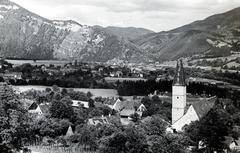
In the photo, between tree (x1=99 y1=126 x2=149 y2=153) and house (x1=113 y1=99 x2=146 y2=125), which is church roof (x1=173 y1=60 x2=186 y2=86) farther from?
tree (x1=99 y1=126 x2=149 y2=153)

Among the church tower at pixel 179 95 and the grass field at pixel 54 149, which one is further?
the church tower at pixel 179 95

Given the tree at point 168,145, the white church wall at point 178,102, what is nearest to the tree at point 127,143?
the tree at point 168,145

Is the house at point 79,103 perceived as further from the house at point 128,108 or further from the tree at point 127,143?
the tree at point 127,143

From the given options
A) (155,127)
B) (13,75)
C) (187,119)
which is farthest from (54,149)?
(13,75)

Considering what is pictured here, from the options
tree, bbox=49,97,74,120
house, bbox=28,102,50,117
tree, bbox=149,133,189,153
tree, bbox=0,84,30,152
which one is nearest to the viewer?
tree, bbox=0,84,30,152

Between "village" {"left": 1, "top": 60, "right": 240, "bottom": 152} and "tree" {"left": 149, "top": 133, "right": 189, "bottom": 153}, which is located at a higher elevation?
"tree" {"left": 149, "top": 133, "right": 189, "bottom": 153}

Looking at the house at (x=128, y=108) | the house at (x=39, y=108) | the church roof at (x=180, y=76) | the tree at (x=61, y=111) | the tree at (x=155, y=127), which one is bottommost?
the house at (x=128, y=108)

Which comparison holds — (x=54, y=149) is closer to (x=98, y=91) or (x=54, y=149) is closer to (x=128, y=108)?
(x=128, y=108)

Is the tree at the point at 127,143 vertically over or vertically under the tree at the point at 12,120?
under

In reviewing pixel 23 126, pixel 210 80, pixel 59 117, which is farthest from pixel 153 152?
pixel 210 80

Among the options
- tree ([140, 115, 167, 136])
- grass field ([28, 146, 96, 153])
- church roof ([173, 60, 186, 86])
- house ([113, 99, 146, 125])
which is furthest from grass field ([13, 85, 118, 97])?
tree ([140, 115, 167, 136])
